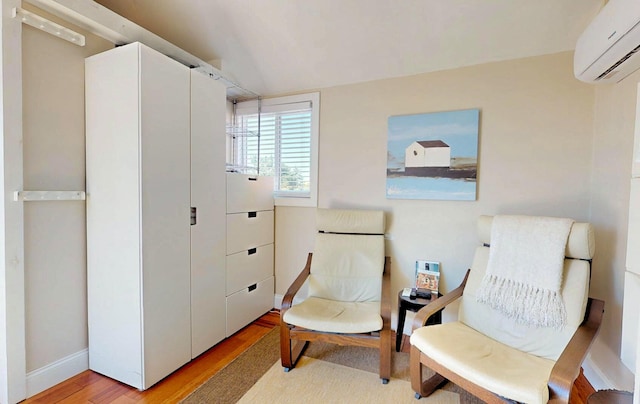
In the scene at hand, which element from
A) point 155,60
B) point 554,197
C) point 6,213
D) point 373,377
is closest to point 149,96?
point 155,60

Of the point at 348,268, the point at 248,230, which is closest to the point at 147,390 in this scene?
the point at 248,230

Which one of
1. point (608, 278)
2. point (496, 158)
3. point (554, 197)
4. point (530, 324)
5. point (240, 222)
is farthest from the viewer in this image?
point (240, 222)

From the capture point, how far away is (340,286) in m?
2.33

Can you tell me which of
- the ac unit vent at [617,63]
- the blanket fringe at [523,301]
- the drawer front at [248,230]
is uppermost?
the ac unit vent at [617,63]

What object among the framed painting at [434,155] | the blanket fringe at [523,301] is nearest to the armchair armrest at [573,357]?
the blanket fringe at [523,301]

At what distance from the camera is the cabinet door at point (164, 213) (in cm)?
167

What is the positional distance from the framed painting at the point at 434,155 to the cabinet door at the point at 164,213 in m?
1.59

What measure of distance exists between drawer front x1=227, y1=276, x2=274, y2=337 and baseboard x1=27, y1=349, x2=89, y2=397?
917 mm

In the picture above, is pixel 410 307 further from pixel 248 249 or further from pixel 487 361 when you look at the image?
pixel 248 249

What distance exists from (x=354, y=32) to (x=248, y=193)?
1.52 m

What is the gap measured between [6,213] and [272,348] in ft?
5.81

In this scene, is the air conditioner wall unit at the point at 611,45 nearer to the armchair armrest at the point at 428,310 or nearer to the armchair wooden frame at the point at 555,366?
the armchair wooden frame at the point at 555,366

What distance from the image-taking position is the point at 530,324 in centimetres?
161

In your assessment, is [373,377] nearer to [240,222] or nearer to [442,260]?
[442,260]
